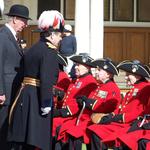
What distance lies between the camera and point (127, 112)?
6609mm

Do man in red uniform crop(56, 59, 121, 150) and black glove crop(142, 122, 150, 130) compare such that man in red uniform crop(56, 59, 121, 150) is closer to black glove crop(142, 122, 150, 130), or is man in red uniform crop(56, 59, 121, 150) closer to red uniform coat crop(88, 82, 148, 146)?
red uniform coat crop(88, 82, 148, 146)

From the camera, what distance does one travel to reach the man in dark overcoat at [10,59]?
672 cm

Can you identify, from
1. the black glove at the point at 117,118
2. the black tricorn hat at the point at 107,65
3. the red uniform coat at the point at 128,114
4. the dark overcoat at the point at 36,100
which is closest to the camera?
the dark overcoat at the point at 36,100

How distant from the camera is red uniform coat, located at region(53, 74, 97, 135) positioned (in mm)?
7328

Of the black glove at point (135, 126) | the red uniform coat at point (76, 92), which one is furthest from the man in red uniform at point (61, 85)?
the black glove at point (135, 126)

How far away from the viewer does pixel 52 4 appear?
18078 mm

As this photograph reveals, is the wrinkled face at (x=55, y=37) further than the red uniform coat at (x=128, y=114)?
No

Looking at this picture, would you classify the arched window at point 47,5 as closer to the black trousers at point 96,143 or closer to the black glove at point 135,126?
the black trousers at point 96,143

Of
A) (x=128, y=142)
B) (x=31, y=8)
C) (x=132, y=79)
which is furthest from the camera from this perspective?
(x=31, y=8)

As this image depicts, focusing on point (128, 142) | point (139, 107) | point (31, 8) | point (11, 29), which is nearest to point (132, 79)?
point (139, 107)

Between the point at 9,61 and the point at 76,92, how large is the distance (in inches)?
42.6

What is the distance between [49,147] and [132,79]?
3.86ft

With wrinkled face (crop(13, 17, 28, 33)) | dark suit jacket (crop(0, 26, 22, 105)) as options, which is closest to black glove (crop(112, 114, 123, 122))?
dark suit jacket (crop(0, 26, 22, 105))

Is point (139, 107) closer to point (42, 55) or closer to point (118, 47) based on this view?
point (42, 55)
